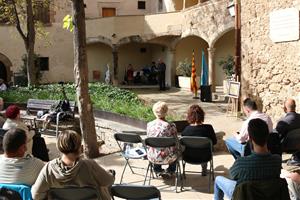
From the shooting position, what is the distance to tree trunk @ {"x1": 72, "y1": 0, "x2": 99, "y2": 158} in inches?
293

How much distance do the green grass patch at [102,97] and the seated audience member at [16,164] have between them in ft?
21.8

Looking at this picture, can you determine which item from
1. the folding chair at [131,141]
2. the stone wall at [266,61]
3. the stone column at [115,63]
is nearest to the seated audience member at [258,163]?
the folding chair at [131,141]

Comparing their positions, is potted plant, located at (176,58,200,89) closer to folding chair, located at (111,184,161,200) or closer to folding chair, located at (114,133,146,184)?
folding chair, located at (114,133,146,184)

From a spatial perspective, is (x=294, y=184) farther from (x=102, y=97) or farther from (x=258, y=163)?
(x=102, y=97)

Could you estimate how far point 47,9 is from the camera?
26.1 meters

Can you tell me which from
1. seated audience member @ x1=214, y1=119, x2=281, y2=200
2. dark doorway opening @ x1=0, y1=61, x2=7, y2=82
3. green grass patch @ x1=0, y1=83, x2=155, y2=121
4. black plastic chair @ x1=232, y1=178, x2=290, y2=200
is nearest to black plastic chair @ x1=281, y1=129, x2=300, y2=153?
seated audience member @ x1=214, y1=119, x2=281, y2=200

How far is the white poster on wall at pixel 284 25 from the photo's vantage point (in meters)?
8.80

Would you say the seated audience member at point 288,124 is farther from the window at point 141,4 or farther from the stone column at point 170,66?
the window at point 141,4

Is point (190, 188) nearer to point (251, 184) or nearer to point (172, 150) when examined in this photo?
point (172, 150)

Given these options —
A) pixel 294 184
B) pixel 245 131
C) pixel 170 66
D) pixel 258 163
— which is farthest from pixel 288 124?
pixel 170 66

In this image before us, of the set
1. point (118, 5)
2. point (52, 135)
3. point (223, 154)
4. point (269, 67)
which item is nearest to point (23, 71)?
point (118, 5)

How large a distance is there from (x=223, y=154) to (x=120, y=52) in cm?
2021

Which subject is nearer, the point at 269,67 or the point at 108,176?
the point at 108,176

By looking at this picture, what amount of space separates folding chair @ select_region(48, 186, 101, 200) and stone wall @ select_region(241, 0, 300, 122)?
253 inches
